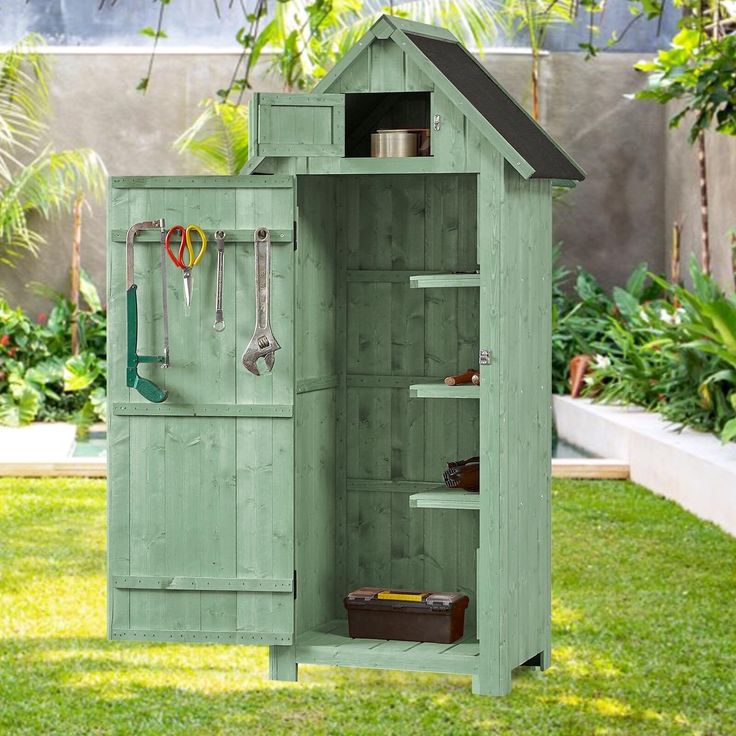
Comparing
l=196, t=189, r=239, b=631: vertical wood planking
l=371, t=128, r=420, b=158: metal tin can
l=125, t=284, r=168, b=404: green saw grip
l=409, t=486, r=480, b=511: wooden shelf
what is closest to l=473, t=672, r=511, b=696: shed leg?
l=409, t=486, r=480, b=511: wooden shelf

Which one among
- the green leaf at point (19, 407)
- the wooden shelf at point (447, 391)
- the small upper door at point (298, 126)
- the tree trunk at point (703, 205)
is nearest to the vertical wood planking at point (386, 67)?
the small upper door at point (298, 126)

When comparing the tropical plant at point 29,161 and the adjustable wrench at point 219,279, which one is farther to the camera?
the tropical plant at point 29,161

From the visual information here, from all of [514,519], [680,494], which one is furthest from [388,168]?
[680,494]

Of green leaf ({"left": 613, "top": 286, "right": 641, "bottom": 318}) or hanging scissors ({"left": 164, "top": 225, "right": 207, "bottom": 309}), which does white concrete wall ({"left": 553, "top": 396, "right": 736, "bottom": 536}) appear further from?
hanging scissors ({"left": 164, "top": 225, "right": 207, "bottom": 309})

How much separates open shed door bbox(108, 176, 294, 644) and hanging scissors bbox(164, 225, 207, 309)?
2cm

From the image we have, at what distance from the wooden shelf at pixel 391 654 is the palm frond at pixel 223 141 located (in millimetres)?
7652

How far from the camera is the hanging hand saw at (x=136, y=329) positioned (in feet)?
14.6

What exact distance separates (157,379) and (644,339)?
759 centimetres

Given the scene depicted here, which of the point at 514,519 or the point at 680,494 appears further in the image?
the point at 680,494

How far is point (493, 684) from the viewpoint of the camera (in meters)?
4.57

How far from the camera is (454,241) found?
5.16m

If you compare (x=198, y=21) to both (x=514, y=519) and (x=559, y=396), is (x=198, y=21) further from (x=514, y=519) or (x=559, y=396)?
(x=514, y=519)

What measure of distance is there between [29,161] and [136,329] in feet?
30.0

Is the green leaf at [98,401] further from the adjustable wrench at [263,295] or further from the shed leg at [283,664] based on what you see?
the adjustable wrench at [263,295]
